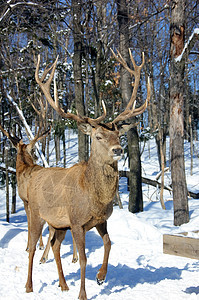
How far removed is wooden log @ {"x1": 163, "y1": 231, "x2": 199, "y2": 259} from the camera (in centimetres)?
328

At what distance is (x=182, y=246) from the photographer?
133 inches

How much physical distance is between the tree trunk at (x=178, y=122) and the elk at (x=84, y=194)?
10.7ft

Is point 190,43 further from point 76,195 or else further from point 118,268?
point 118,268

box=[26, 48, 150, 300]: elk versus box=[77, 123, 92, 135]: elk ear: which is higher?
box=[77, 123, 92, 135]: elk ear

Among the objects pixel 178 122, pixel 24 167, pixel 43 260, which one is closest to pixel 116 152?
pixel 43 260

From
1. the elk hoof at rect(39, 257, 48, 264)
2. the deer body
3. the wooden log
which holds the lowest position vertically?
the elk hoof at rect(39, 257, 48, 264)

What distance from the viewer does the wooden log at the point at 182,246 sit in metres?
3.28

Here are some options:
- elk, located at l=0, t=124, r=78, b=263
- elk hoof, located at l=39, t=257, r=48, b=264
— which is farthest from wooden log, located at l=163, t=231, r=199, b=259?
elk, located at l=0, t=124, r=78, b=263

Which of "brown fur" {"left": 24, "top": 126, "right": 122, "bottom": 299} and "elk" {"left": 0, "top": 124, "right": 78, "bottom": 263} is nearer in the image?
"brown fur" {"left": 24, "top": 126, "right": 122, "bottom": 299}

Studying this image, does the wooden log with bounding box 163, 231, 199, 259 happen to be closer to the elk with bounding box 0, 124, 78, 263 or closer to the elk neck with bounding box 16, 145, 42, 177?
the elk with bounding box 0, 124, 78, 263

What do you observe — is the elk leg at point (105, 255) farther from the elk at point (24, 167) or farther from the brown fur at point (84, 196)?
the elk at point (24, 167)

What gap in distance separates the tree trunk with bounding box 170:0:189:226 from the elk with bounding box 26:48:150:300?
10.7 feet

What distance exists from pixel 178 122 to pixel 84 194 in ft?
14.5

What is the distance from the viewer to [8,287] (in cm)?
447
